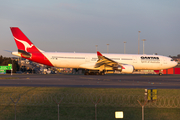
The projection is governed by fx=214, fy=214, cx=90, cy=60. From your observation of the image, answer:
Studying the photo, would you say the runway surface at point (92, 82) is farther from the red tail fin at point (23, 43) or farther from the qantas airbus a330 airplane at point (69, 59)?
the red tail fin at point (23, 43)

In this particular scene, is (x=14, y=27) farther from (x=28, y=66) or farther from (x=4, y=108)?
(x=28, y=66)

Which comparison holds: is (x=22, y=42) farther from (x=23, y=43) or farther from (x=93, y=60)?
(x=93, y=60)

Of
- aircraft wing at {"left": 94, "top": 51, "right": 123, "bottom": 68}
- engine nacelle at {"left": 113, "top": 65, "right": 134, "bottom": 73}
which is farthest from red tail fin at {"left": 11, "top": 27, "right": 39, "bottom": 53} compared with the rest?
engine nacelle at {"left": 113, "top": 65, "right": 134, "bottom": 73}

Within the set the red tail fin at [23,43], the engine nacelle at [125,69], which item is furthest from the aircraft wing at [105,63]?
the red tail fin at [23,43]

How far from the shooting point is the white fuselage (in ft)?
132

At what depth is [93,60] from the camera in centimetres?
4166

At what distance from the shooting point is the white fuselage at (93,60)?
40094 millimetres

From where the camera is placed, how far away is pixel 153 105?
474 inches

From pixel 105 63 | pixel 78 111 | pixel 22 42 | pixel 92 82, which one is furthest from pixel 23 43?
pixel 78 111

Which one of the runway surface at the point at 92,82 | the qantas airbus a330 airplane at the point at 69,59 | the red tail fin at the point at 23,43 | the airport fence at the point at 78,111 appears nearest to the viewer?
the airport fence at the point at 78,111

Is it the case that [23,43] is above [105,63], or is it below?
above

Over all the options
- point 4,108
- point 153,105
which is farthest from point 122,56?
point 4,108

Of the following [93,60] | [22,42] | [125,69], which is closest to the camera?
[125,69]

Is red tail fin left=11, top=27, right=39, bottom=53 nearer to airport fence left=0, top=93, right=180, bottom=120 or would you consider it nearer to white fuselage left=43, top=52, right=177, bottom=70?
white fuselage left=43, top=52, right=177, bottom=70
